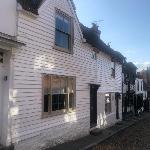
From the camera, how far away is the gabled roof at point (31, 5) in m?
11.4

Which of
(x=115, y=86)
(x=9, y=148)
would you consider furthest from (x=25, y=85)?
(x=115, y=86)

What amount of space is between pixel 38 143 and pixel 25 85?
8.33ft

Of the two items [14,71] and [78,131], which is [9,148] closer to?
[14,71]

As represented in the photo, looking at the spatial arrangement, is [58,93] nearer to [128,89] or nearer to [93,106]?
[93,106]

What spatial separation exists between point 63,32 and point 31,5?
3.15m

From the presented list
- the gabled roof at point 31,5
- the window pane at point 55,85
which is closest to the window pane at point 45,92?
the window pane at point 55,85

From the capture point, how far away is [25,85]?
11.6m

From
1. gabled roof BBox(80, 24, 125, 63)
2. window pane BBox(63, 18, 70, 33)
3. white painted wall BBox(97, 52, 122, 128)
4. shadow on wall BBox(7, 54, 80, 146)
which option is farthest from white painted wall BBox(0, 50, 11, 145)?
white painted wall BBox(97, 52, 122, 128)

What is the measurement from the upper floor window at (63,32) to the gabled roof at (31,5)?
1.74 m

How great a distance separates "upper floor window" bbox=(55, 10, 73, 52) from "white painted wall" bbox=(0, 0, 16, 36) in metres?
3.52

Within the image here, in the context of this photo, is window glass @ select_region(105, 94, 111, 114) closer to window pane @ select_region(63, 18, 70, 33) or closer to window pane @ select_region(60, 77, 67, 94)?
window pane @ select_region(60, 77, 67, 94)

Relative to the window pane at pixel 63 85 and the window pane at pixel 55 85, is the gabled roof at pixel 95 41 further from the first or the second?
the window pane at pixel 55 85

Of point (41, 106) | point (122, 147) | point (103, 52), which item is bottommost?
point (122, 147)

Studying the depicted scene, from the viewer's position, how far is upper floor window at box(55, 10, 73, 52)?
1442 centimetres
